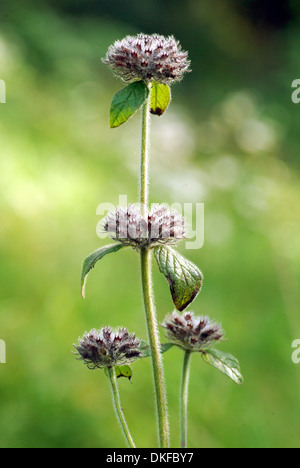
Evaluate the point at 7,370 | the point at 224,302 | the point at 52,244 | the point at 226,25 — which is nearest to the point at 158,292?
the point at 224,302

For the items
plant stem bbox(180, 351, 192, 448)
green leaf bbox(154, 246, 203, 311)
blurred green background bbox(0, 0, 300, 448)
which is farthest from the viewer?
blurred green background bbox(0, 0, 300, 448)

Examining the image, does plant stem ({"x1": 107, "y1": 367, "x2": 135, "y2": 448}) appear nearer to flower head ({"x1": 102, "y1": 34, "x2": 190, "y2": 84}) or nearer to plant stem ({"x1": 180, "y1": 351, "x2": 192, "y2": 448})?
plant stem ({"x1": 180, "y1": 351, "x2": 192, "y2": 448})

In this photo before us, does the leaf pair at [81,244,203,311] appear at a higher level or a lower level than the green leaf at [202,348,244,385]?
higher

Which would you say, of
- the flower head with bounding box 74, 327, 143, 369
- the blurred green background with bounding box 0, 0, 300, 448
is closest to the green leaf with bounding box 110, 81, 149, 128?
the flower head with bounding box 74, 327, 143, 369

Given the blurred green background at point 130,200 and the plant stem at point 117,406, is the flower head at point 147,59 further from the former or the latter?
the blurred green background at point 130,200

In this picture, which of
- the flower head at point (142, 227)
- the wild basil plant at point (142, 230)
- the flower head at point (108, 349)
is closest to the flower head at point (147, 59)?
the wild basil plant at point (142, 230)
